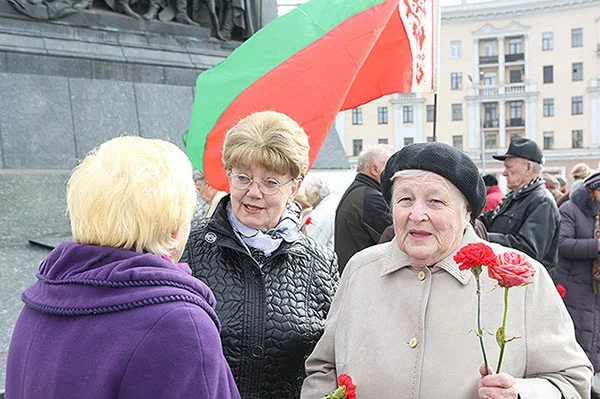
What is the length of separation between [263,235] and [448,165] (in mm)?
765

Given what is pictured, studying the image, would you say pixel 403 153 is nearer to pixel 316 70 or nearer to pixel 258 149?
pixel 258 149

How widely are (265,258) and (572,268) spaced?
3.73 metres

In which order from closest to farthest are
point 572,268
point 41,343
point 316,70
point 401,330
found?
point 41,343
point 401,330
point 316,70
point 572,268

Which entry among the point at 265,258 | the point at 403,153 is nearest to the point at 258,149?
the point at 265,258

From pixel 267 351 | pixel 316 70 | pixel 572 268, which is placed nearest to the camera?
pixel 267 351

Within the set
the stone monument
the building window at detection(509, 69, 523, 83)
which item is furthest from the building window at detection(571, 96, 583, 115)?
the stone monument

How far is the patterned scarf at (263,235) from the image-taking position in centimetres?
278

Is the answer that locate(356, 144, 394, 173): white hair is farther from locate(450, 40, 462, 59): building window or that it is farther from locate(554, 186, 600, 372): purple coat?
locate(450, 40, 462, 59): building window

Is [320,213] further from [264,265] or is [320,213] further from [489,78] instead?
[489,78]

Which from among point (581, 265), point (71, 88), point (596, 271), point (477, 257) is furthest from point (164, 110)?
point (477, 257)

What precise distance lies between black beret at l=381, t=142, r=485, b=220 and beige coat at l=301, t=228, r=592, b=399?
0.16 meters

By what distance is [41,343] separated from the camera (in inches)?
70.2

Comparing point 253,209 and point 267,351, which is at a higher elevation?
A: point 253,209

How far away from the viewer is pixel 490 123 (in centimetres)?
6744
